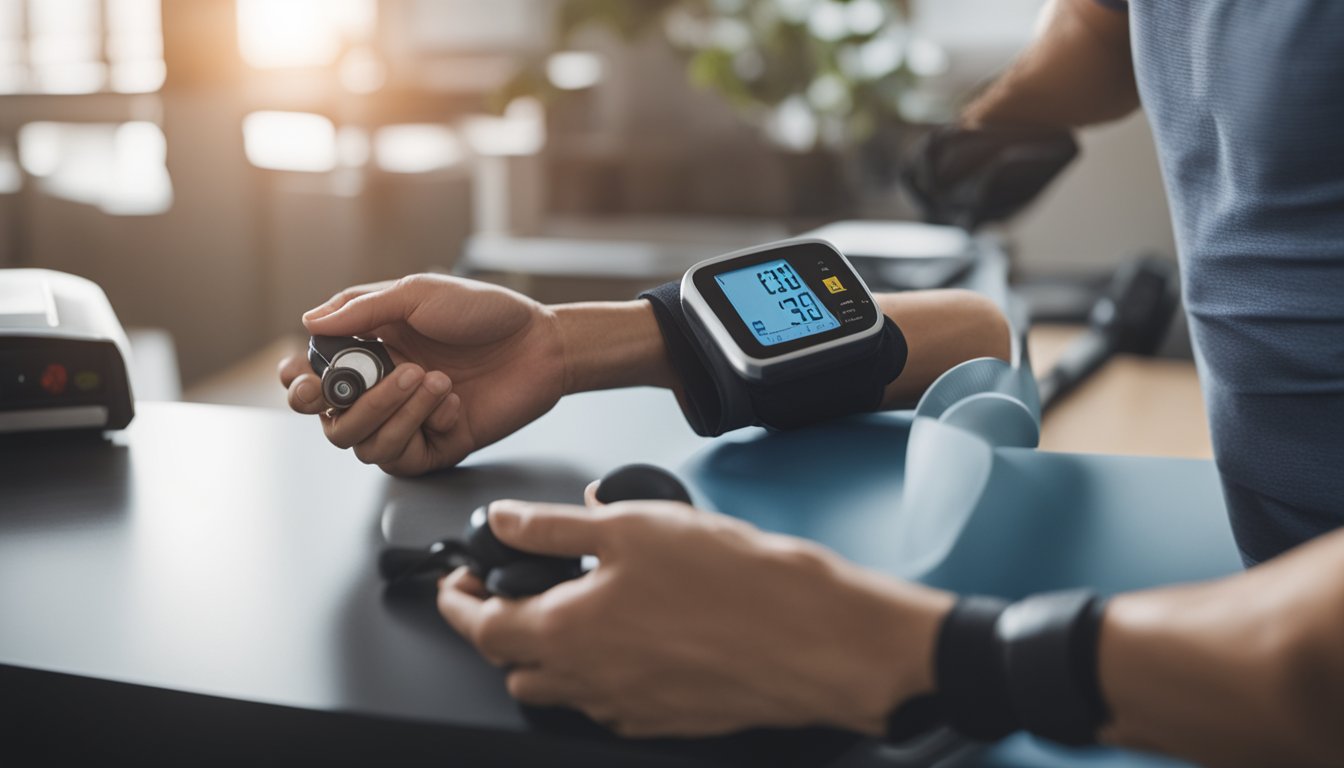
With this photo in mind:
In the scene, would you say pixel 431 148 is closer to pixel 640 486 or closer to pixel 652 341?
pixel 652 341

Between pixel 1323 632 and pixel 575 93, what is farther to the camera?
pixel 575 93

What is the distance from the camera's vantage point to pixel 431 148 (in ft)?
14.4

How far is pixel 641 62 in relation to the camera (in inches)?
170

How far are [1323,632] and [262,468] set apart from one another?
61 cm

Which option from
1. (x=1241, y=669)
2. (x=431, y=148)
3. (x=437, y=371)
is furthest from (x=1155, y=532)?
(x=431, y=148)

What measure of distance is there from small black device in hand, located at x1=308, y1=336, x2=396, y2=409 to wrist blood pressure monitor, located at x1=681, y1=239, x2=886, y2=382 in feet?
0.66

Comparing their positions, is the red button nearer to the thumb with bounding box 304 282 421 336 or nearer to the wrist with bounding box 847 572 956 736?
the thumb with bounding box 304 282 421 336

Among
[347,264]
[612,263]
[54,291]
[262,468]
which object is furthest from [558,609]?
[347,264]

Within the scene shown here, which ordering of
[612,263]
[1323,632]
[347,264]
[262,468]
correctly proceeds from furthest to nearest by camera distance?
[347,264], [612,263], [262,468], [1323,632]

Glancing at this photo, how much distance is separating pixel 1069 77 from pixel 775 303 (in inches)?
25.5

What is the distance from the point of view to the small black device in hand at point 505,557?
1.65ft

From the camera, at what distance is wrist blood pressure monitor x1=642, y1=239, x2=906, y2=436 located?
74 cm

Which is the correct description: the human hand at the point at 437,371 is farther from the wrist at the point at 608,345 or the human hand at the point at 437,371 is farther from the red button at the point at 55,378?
the red button at the point at 55,378

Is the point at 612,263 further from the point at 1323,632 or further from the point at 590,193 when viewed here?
the point at 590,193
